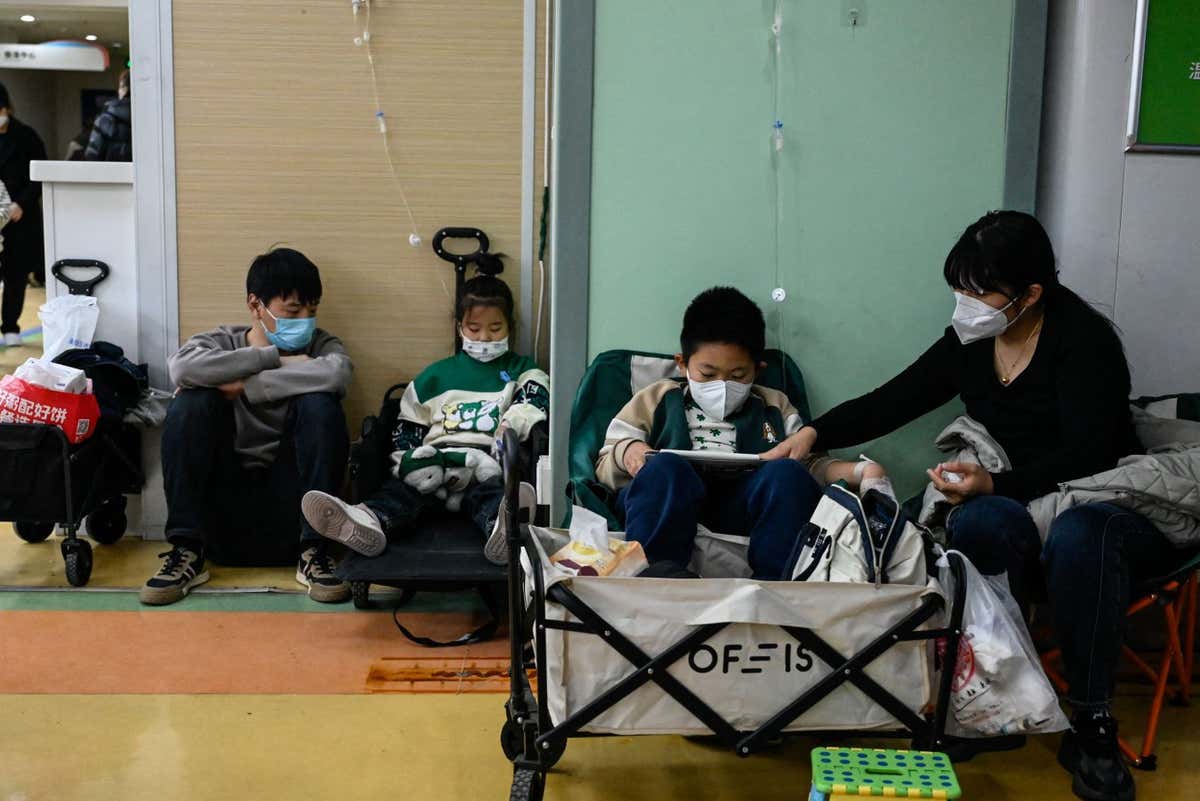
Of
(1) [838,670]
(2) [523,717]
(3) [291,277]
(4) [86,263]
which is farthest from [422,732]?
(4) [86,263]

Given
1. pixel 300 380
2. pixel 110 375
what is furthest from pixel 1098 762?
pixel 110 375

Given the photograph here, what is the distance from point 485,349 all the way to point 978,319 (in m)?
1.53

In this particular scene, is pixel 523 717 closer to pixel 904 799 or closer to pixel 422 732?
pixel 422 732

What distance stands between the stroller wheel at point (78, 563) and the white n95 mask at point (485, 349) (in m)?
1.22

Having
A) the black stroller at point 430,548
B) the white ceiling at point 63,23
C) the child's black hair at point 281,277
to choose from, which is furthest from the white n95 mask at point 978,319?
the white ceiling at point 63,23

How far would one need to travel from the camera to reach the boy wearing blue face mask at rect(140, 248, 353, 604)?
10.8ft

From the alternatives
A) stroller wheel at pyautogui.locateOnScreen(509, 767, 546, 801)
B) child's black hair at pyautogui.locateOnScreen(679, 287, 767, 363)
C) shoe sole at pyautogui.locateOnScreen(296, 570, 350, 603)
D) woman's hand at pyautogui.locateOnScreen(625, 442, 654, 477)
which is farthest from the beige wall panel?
stroller wheel at pyautogui.locateOnScreen(509, 767, 546, 801)

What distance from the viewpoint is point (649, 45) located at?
2707 mm

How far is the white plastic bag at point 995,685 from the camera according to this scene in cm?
197

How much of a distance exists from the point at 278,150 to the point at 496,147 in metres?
0.68

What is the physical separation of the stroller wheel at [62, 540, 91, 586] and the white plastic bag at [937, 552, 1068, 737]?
2411 millimetres

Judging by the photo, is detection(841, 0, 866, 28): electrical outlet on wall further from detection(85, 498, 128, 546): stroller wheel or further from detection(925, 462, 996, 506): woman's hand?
detection(85, 498, 128, 546): stroller wheel

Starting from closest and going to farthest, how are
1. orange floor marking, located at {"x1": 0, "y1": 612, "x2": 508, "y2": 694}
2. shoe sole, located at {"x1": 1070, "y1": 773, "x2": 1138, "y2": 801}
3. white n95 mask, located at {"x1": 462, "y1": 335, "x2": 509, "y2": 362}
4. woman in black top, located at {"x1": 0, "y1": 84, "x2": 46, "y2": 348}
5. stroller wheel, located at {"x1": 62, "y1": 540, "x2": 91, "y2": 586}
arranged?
shoe sole, located at {"x1": 1070, "y1": 773, "x2": 1138, "y2": 801}, orange floor marking, located at {"x1": 0, "y1": 612, "x2": 508, "y2": 694}, stroller wheel, located at {"x1": 62, "y1": 540, "x2": 91, "y2": 586}, white n95 mask, located at {"x1": 462, "y1": 335, "x2": 509, "y2": 362}, woman in black top, located at {"x1": 0, "y1": 84, "x2": 46, "y2": 348}

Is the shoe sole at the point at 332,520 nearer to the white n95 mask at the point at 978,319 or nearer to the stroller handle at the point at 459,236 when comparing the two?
the stroller handle at the point at 459,236
